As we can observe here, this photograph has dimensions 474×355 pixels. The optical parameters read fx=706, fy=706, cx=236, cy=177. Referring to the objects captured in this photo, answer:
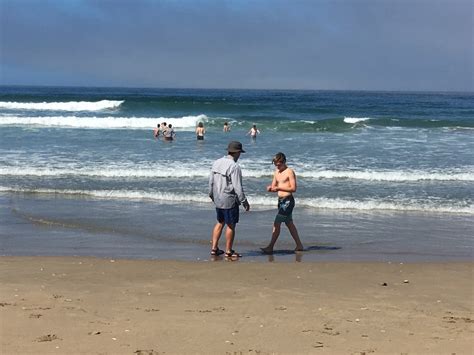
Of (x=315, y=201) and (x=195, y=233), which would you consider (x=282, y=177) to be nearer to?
(x=195, y=233)

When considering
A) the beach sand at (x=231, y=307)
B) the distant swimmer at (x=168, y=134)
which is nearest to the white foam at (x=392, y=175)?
the beach sand at (x=231, y=307)

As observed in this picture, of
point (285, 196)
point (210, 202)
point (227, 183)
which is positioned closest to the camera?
point (227, 183)

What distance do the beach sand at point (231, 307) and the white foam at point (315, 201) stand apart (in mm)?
4413

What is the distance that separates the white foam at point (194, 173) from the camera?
1644cm

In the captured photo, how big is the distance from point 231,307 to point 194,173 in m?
10.6

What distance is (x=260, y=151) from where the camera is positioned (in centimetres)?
2277

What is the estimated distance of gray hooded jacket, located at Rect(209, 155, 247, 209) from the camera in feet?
28.5

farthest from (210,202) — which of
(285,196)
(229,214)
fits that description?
(229,214)

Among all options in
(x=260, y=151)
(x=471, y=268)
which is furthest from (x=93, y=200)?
(x=260, y=151)

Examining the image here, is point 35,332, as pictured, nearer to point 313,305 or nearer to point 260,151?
point 313,305

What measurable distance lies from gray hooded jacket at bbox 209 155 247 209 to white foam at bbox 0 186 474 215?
428 centimetres

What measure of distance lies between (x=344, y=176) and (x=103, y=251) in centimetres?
861

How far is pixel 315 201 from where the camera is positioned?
1323 centimetres

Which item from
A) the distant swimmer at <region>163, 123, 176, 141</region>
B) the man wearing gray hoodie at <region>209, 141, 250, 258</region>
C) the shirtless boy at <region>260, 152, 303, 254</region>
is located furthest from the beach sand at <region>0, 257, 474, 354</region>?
the distant swimmer at <region>163, 123, 176, 141</region>
